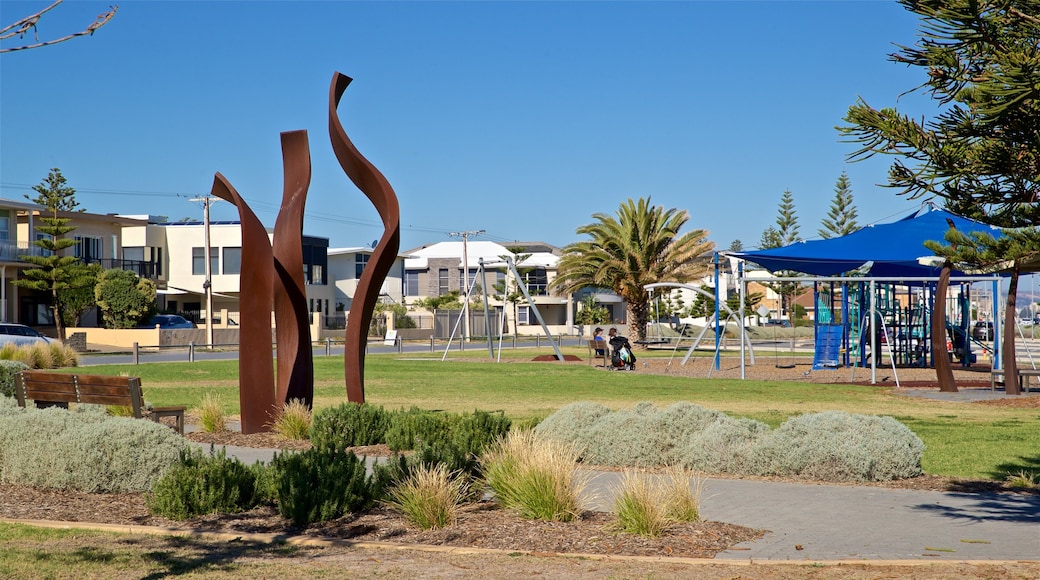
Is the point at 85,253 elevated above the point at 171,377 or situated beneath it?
elevated above

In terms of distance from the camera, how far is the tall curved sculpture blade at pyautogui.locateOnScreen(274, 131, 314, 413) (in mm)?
14203

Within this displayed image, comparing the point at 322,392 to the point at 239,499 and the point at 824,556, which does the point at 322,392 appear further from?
the point at 824,556

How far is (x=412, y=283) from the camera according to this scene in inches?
3794

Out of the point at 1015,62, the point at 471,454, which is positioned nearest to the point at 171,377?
the point at 471,454

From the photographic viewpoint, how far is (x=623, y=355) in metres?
31.6

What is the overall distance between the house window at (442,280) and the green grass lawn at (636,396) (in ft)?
205

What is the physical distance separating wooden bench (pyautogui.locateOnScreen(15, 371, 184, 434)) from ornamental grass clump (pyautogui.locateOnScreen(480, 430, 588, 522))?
5636 millimetres

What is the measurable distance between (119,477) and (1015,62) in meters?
7.74

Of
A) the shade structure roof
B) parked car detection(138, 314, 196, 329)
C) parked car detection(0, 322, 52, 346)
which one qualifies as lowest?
parked car detection(0, 322, 52, 346)

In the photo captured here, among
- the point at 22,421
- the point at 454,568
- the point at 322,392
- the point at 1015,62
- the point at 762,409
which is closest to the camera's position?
the point at 1015,62

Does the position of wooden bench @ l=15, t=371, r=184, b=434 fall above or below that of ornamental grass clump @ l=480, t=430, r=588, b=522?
above

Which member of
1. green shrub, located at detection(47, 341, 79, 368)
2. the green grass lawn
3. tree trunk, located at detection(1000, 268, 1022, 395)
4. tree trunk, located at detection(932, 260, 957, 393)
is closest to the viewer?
the green grass lawn

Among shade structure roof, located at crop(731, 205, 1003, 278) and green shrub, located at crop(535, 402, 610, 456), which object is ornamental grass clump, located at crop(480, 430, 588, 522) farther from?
shade structure roof, located at crop(731, 205, 1003, 278)

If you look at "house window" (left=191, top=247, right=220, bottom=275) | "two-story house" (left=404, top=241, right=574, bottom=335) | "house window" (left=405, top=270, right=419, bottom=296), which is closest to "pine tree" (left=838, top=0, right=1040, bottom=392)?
"house window" (left=191, top=247, right=220, bottom=275)
